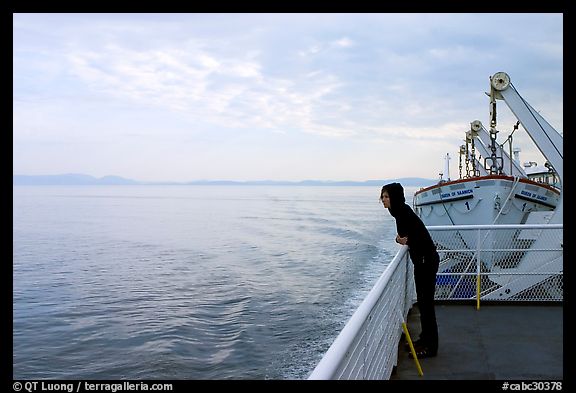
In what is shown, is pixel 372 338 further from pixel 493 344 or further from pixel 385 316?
pixel 493 344

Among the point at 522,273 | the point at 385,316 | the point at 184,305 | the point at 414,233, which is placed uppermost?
the point at 414,233

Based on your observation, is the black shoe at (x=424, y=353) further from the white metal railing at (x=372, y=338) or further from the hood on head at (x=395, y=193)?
the hood on head at (x=395, y=193)

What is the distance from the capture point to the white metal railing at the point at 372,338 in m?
2.48

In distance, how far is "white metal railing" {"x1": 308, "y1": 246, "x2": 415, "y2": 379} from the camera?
2.48m

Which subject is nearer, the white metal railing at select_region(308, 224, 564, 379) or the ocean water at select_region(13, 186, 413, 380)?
the white metal railing at select_region(308, 224, 564, 379)

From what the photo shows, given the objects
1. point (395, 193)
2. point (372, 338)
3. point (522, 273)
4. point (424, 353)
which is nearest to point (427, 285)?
point (424, 353)

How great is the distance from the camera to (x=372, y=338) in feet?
12.3

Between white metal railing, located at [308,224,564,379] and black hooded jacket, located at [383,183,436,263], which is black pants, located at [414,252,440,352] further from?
white metal railing, located at [308,224,564,379]

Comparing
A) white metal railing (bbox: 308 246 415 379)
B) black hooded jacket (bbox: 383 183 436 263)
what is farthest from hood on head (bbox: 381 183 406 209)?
white metal railing (bbox: 308 246 415 379)

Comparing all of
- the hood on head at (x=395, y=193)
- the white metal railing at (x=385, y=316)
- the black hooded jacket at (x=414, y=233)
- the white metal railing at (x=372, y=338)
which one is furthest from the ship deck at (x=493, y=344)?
the hood on head at (x=395, y=193)

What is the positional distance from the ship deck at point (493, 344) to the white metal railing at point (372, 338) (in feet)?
1.23

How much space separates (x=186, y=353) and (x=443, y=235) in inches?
372

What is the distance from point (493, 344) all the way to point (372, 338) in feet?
8.77

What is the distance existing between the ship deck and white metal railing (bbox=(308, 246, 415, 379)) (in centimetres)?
38
